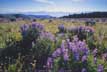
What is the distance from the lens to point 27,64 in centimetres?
695

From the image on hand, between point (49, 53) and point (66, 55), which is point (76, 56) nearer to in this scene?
point (66, 55)

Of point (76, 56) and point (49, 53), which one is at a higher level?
point (76, 56)

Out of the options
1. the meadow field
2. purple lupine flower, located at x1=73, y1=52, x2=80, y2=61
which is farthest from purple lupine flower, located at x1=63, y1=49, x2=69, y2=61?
purple lupine flower, located at x1=73, y1=52, x2=80, y2=61

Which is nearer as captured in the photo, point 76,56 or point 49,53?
point 76,56

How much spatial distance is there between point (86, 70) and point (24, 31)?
4336mm

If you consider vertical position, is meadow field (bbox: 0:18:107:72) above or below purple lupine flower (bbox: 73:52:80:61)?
below

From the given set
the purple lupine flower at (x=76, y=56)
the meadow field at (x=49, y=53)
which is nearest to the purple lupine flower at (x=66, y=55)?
the meadow field at (x=49, y=53)

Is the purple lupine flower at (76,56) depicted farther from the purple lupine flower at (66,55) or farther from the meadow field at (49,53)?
the purple lupine flower at (66,55)

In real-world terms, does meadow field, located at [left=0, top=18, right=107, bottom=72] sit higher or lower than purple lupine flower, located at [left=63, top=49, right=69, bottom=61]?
lower

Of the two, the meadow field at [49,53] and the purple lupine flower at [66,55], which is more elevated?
the purple lupine flower at [66,55]

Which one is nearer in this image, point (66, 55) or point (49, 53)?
point (66, 55)

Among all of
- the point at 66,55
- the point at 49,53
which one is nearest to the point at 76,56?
the point at 66,55

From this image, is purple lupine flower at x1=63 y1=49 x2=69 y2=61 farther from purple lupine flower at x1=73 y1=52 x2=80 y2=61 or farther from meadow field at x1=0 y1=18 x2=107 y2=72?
purple lupine flower at x1=73 y1=52 x2=80 y2=61

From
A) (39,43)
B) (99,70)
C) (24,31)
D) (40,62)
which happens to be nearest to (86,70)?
(99,70)
